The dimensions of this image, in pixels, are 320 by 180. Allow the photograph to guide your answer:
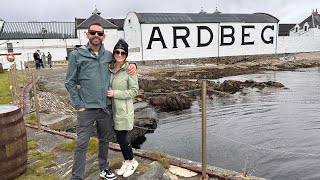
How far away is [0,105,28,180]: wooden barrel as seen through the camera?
3.86 m

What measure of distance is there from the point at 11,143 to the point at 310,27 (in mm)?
56955

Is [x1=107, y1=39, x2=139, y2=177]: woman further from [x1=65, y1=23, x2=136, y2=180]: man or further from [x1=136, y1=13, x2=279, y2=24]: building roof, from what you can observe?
[x1=136, y1=13, x2=279, y2=24]: building roof

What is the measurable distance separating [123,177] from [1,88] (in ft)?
39.0

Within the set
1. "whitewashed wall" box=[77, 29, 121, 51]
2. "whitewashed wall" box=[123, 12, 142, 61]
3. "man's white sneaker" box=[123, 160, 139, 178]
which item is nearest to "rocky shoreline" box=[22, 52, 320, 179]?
"man's white sneaker" box=[123, 160, 139, 178]

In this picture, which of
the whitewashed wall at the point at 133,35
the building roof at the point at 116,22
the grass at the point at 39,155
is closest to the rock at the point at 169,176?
the grass at the point at 39,155

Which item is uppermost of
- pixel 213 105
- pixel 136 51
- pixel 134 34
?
pixel 134 34

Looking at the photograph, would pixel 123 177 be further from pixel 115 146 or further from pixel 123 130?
pixel 115 146

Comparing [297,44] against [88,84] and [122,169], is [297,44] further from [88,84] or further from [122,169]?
[88,84]

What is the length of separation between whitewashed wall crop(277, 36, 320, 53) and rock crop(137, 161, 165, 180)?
44258mm

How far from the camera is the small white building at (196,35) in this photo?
115 feet

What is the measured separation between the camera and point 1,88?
13211mm

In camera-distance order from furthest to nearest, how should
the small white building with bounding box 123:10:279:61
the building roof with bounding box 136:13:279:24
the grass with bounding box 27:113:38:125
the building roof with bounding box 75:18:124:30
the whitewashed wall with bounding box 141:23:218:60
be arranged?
the building roof with bounding box 75:18:124:30
the building roof with bounding box 136:13:279:24
the small white building with bounding box 123:10:279:61
the whitewashed wall with bounding box 141:23:218:60
the grass with bounding box 27:113:38:125

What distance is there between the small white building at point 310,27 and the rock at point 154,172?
53.8 meters

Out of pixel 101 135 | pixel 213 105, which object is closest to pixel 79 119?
pixel 101 135
